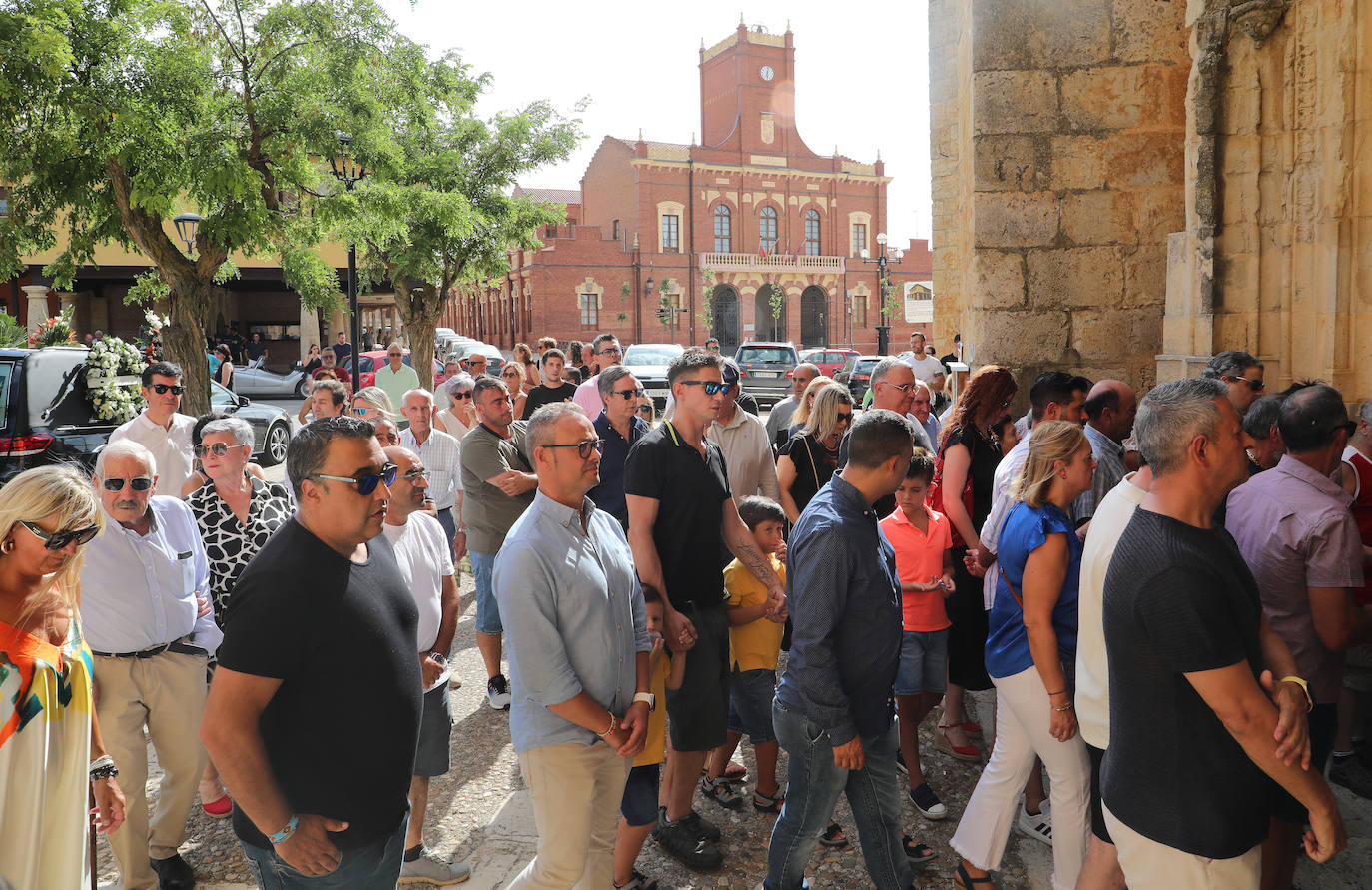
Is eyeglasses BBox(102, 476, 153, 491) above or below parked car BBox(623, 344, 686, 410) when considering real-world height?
below

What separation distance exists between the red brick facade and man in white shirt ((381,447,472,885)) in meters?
48.1

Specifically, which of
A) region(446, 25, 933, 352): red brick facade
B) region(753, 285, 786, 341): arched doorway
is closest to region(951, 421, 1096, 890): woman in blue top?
region(446, 25, 933, 352): red brick facade

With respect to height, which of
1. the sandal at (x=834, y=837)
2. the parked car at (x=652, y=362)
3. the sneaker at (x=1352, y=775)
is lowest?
the sandal at (x=834, y=837)

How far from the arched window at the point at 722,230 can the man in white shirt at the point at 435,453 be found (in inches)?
1974

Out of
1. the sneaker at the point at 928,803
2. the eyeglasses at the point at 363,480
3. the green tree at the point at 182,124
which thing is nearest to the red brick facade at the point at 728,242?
the green tree at the point at 182,124

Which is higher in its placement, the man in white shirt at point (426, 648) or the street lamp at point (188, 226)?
the street lamp at point (188, 226)

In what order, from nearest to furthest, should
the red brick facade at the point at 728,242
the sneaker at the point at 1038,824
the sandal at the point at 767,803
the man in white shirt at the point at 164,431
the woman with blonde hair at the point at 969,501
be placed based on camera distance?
the sneaker at the point at 1038,824 < the sandal at the point at 767,803 < the woman with blonde hair at the point at 969,501 < the man in white shirt at the point at 164,431 < the red brick facade at the point at 728,242

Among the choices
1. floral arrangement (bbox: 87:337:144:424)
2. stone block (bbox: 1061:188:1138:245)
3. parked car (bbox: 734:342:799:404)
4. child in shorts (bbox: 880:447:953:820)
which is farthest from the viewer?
parked car (bbox: 734:342:799:404)

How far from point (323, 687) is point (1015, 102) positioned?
637 centimetres

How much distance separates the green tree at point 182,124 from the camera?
10.8 meters

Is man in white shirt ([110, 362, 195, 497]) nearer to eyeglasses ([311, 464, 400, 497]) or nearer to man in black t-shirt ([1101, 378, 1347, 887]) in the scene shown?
eyeglasses ([311, 464, 400, 497])

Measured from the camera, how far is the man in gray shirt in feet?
18.8

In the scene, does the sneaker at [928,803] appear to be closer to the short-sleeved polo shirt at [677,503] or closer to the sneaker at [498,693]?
the short-sleeved polo shirt at [677,503]

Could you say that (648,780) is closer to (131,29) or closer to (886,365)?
(886,365)
